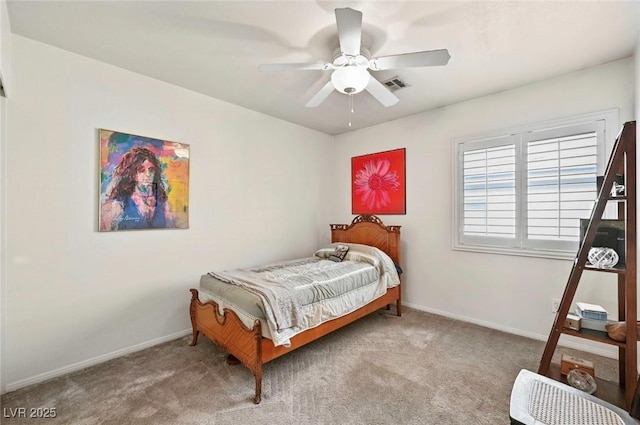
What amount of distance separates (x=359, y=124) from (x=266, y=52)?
2.07 metres

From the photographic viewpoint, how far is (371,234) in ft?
12.6

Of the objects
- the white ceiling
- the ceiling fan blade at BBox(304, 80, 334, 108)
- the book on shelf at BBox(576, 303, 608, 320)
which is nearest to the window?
the white ceiling

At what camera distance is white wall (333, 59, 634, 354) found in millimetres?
2517

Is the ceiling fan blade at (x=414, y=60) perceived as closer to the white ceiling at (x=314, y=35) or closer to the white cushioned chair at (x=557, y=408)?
the white ceiling at (x=314, y=35)

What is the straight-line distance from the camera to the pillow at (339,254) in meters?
3.40

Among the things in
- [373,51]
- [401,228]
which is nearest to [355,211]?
[401,228]

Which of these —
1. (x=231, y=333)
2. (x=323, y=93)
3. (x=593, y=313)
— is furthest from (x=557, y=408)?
(x=323, y=93)

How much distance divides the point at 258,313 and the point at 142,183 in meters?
1.70

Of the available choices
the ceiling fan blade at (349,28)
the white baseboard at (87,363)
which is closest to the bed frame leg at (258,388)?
the white baseboard at (87,363)

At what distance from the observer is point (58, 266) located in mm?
2221

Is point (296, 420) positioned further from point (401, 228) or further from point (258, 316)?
point (401, 228)

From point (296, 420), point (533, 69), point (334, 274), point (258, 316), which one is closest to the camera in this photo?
point (296, 420)

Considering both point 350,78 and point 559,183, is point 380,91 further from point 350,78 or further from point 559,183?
point 559,183

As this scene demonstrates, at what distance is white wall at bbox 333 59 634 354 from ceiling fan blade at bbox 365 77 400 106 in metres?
1.38
